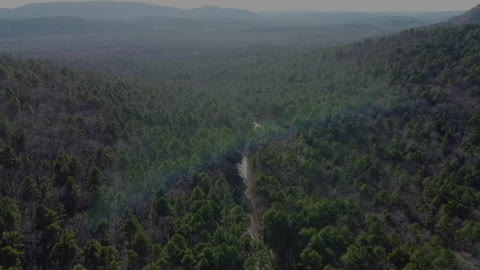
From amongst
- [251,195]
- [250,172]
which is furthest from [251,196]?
[250,172]

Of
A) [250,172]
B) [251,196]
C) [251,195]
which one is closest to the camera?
[251,196]

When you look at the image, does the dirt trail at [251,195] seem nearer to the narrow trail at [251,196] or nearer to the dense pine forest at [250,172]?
the narrow trail at [251,196]

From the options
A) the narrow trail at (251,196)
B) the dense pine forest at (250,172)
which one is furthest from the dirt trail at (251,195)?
the dense pine forest at (250,172)

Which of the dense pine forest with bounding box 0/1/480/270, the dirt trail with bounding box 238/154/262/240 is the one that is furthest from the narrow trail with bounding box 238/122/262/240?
the dense pine forest with bounding box 0/1/480/270

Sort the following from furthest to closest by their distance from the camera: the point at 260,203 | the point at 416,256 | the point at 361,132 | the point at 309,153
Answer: the point at 361,132, the point at 309,153, the point at 260,203, the point at 416,256

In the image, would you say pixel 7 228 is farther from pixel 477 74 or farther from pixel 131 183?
pixel 477 74

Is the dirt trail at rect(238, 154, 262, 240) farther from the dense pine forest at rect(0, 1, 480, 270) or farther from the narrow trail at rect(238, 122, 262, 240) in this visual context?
the dense pine forest at rect(0, 1, 480, 270)

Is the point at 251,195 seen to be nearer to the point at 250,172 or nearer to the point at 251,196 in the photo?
the point at 251,196

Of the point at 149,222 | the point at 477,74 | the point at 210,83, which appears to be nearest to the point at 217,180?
the point at 149,222
